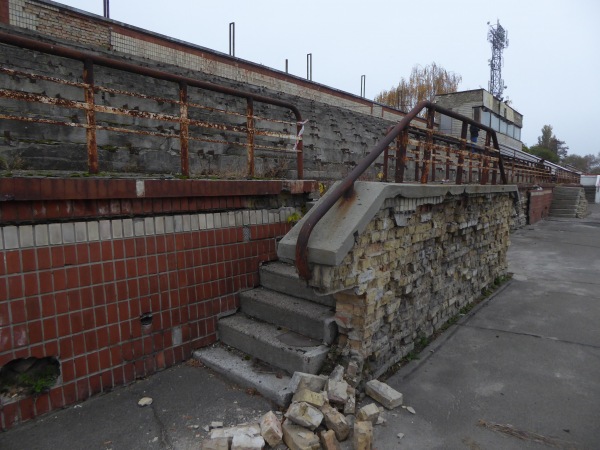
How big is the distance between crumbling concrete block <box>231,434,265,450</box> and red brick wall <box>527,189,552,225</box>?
714 inches

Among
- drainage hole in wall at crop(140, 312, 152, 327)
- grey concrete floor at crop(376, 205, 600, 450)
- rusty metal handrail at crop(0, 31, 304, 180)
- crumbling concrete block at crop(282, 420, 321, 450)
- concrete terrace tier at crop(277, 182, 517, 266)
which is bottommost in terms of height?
grey concrete floor at crop(376, 205, 600, 450)

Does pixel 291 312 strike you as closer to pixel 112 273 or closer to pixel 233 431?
pixel 233 431

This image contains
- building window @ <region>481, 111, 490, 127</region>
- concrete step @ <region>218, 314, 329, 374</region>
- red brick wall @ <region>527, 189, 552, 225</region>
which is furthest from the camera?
building window @ <region>481, 111, 490, 127</region>

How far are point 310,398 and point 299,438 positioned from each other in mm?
278

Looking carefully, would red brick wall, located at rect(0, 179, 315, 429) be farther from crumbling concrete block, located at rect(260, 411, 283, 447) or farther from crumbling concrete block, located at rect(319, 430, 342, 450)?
crumbling concrete block, located at rect(319, 430, 342, 450)

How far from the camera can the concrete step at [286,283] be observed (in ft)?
12.4

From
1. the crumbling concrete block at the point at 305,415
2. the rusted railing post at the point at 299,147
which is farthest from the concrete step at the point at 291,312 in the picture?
the rusted railing post at the point at 299,147

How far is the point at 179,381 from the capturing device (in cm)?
324

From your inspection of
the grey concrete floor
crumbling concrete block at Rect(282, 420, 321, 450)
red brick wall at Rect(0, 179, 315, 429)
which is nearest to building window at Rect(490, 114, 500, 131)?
the grey concrete floor

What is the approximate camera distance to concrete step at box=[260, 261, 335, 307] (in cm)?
377

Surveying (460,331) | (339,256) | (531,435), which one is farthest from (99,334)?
(460,331)

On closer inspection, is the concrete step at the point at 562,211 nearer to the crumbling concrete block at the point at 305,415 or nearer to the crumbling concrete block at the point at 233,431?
the crumbling concrete block at the point at 305,415

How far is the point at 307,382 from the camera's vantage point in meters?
2.86

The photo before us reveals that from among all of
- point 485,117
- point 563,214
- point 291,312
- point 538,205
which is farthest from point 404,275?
point 485,117
